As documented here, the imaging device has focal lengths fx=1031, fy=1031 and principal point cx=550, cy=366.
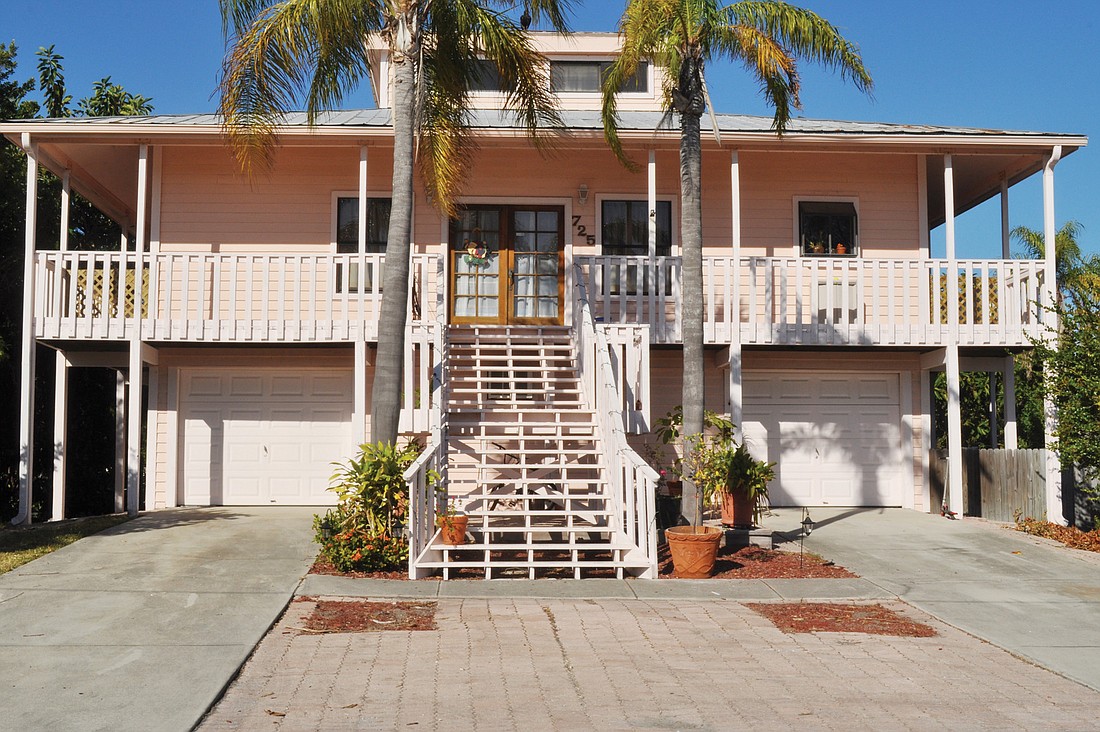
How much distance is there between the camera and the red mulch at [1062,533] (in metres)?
11.8

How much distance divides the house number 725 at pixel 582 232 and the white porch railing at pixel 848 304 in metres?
1.04

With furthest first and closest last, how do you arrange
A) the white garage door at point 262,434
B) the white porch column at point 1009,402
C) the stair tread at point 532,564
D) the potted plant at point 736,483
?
the white garage door at point 262,434, the white porch column at point 1009,402, the potted plant at point 736,483, the stair tread at point 532,564

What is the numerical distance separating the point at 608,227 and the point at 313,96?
215 inches

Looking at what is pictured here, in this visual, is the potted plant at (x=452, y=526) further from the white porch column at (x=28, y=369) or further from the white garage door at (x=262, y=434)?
the white porch column at (x=28, y=369)

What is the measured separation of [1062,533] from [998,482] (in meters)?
1.73

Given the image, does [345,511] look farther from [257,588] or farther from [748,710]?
[748,710]

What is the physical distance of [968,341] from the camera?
14.0 metres

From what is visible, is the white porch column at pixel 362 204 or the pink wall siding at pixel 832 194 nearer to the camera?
the white porch column at pixel 362 204

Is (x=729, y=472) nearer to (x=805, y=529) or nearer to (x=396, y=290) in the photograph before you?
(x=805, y=529)

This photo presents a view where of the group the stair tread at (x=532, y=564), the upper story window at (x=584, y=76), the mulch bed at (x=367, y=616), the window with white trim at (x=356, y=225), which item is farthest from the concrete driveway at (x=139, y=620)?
the upper story window at (x=584, y=76)

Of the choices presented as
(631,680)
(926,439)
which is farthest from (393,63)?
(926,439)

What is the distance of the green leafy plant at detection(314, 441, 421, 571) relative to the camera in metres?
9.76

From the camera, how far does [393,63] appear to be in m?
11.1

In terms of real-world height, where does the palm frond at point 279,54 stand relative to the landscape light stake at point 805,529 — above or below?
above
